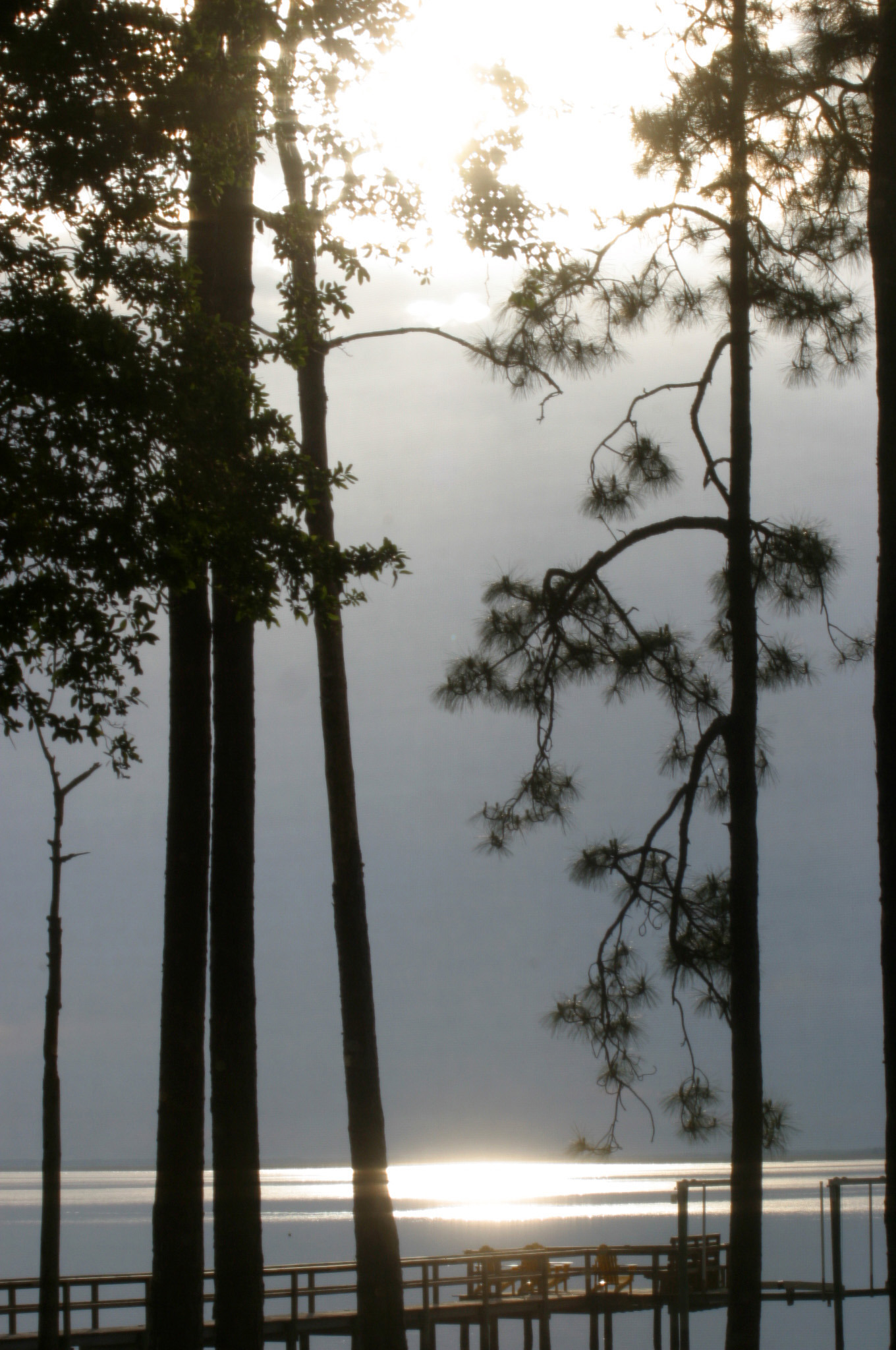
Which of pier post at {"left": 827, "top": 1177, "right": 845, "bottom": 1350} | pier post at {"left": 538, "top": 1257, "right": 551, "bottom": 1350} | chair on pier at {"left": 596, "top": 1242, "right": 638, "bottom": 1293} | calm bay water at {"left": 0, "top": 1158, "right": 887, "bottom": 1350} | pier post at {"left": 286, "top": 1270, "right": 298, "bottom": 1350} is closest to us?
pier post at {"left": 827, "top": 1177, "right": 845, "bottom": 1350}

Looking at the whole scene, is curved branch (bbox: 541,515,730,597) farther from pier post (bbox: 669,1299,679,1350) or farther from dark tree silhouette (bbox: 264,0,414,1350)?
pier post (bbox: 669,1299,679,1350)

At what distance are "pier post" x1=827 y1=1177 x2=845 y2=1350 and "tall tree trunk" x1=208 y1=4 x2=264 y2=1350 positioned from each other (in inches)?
216

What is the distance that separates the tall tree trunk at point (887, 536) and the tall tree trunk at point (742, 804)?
2091 millimetres

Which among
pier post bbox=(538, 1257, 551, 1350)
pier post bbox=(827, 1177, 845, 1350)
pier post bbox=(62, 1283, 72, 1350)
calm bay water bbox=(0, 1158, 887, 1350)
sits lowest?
calm bay water bbox=(0, 1158, 887, 1350)

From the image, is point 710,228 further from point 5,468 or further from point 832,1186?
point 832,1186

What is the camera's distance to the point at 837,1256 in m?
13.3

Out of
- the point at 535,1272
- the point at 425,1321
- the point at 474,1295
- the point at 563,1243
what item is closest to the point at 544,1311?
the point at 535,1272

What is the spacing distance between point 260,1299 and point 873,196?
1010 centimetres

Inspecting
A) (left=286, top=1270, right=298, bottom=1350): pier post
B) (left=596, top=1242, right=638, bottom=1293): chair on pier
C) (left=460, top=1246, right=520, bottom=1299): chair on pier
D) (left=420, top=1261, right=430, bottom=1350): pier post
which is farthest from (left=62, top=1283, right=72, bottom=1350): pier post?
(left=596, top=1242, right=638, bottom=1293): chair on pier

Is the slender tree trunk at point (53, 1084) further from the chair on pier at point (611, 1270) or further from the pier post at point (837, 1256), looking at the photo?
the pier post at point (837, 1256)

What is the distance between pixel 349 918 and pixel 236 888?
114 centimetres

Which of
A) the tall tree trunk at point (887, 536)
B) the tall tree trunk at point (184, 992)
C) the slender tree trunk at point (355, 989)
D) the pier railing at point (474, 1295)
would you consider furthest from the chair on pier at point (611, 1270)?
the tall tree trunk at point (887, 536)

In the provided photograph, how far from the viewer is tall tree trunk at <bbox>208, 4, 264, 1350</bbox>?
Result: 10922 mm

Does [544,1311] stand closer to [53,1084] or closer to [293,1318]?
[293,1318]
